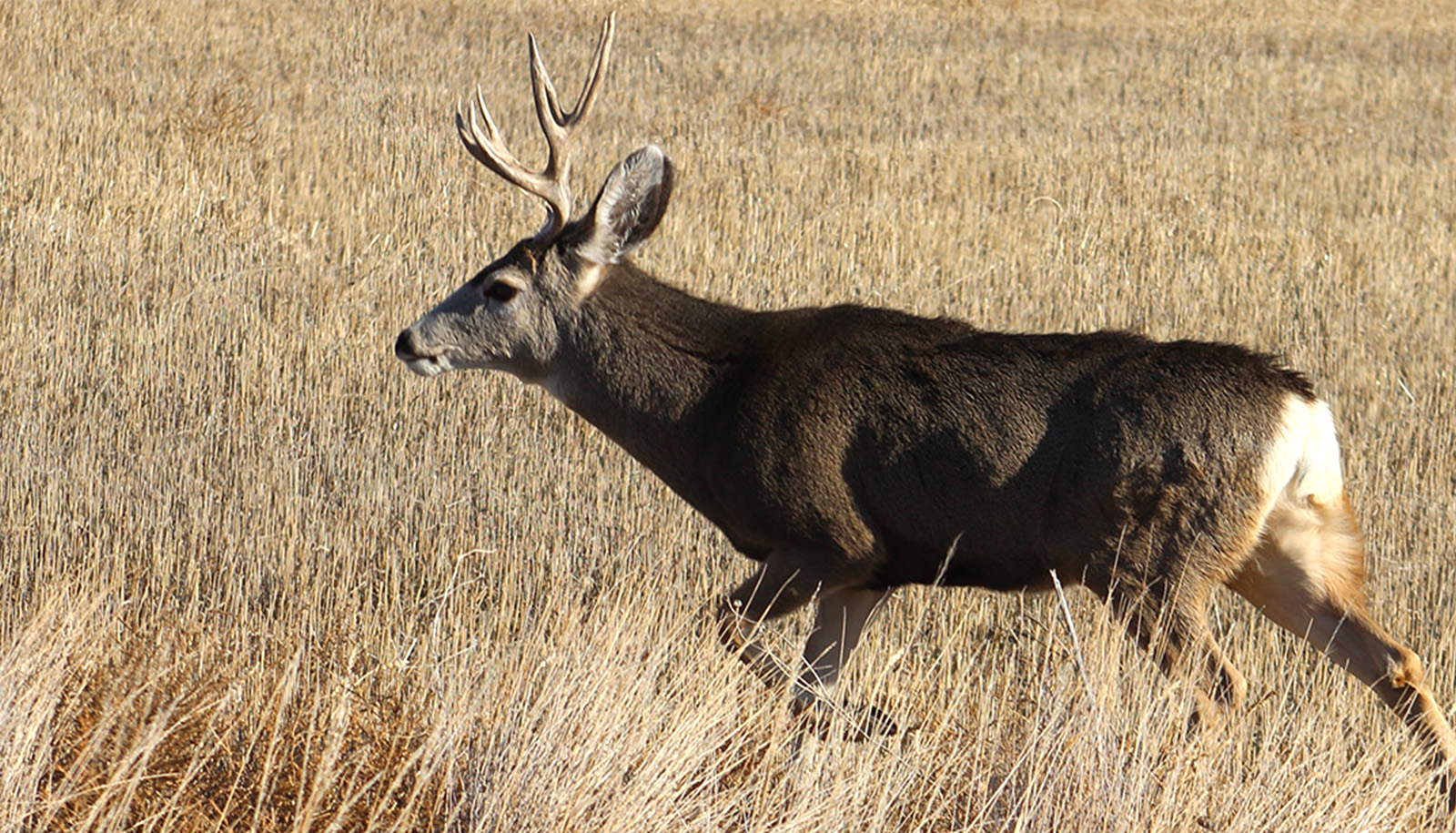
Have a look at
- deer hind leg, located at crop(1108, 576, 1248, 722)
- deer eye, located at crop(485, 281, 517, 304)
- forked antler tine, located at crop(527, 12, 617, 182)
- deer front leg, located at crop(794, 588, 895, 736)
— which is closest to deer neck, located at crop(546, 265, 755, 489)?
deer eye, located at crop(485, 281, 517, 304)

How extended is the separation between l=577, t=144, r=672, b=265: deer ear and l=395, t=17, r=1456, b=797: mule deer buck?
1 cm

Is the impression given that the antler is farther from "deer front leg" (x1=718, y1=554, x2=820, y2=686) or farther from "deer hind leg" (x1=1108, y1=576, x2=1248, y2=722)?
"deer hind leg" (x1=1108, y1=576, x2=1248, y2=722)

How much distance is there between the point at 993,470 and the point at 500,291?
63.5 inches

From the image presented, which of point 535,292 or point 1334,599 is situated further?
point 535,292

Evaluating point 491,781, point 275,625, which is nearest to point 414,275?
point 275,625

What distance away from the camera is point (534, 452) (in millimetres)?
7102

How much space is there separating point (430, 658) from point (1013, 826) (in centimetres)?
165

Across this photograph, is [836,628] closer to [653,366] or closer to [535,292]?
[653,366]

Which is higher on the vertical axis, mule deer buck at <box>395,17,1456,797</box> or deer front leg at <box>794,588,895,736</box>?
mule deer buck at <box>395,17,1456,797</box>

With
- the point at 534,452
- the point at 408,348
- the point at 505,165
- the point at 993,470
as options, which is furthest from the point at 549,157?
the point at 534,452

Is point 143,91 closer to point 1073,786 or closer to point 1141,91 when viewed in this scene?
point 1141,91

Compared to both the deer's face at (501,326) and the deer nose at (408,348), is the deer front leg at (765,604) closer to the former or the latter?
the deer's face at (501,326)

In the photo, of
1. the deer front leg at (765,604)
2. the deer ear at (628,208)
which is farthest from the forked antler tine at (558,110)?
the deer front leg at (765,604)

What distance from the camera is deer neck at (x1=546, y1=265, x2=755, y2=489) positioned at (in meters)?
5.00
